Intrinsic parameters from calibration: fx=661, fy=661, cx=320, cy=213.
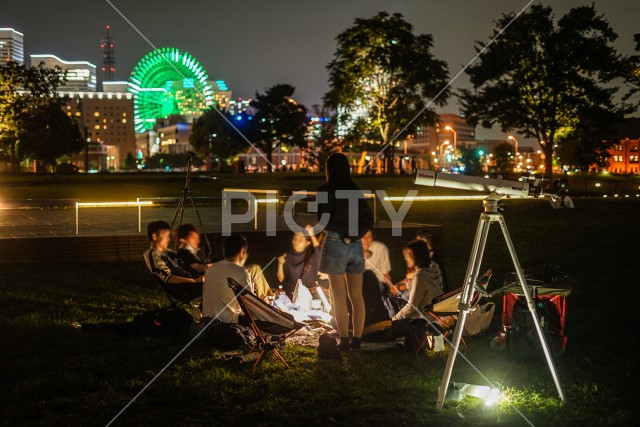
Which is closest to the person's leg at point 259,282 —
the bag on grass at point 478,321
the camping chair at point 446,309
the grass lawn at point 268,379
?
the grass lawn at point 268,379

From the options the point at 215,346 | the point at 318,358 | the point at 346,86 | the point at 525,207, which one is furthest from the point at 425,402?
the point at 346,86

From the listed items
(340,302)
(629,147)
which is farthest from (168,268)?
(629,147)

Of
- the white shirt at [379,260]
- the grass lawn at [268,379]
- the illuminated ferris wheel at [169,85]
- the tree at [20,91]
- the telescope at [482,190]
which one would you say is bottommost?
the grass lawn at [268,379]

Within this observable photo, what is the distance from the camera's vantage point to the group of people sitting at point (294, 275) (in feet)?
22.7

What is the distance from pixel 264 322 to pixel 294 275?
7.65 feet

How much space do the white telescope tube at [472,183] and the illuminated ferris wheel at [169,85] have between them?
145m

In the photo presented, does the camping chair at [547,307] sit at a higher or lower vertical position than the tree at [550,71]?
lower

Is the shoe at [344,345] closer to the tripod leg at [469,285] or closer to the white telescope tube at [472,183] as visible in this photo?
the tripod leg at [469,285]

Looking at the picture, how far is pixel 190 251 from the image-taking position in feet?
30.4

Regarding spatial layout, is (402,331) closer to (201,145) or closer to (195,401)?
(195,401)

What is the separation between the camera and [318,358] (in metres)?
6.60

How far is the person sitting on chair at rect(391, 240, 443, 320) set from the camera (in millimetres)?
7371

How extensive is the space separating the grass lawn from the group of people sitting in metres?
0.60

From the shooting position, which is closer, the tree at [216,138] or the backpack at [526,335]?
the backpack at [526,335]
